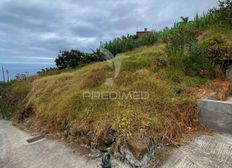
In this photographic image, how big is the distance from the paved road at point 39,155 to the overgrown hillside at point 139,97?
0.31 m

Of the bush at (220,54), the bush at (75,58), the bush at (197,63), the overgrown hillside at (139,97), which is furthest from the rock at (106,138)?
the bush at (75,58)

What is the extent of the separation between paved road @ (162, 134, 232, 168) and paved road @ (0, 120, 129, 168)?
80 centimetres

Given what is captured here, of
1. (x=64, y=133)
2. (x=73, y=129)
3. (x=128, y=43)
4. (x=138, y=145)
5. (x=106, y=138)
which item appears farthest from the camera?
(x=128, y=43)

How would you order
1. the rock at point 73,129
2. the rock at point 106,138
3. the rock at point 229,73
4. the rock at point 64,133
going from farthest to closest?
1. the rock at point 229,73
2. the rock at point 64,133
3. the rock at point 73,129
4. the rock at point 106,138

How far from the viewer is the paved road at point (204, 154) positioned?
110 inches

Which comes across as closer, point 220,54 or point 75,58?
point 220,54

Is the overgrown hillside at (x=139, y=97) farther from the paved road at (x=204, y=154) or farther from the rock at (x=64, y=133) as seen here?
the paved road at (x=204, y=154)

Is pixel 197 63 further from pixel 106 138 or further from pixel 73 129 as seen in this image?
pixel 73 129

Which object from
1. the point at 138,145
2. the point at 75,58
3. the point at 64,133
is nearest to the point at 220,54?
the point at 138,145

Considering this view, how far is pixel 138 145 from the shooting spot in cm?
290

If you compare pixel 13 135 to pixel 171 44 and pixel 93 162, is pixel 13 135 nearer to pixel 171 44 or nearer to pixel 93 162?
pixel 93 162

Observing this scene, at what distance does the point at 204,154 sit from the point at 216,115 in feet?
2.96

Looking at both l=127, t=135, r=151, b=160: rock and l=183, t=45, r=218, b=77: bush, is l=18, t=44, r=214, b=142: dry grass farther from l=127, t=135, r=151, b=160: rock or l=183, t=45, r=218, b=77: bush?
l=183, t=45, r=218, b=77: bush

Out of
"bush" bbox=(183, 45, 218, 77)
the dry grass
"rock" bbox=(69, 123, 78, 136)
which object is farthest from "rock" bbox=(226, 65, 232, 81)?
"rock" bbox=(69, 123, 78, 136)
